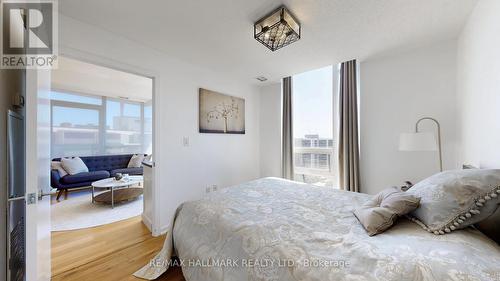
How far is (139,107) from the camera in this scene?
5996 mm

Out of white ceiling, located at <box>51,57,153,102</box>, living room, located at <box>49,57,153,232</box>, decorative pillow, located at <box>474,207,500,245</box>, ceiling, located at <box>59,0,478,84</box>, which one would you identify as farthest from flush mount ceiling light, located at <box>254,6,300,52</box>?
white ceiling, located at <box>51,57,153,102</box>

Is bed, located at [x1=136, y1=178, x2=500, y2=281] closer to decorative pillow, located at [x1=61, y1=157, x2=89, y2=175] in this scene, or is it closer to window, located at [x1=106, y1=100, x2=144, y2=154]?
decorative pillow, located at [x1=61, y1=157, x2=89, y2=175]

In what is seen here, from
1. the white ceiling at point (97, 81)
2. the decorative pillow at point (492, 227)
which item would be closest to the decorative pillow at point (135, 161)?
the white ceiling at point (97, 81)

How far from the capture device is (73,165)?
4.15 metres

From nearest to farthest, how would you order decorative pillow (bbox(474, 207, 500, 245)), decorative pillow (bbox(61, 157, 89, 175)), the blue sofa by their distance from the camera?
decorative pillow (bbox(474, 207, 500, 245)) < the blue sofa < decorative pillow (bbox(61, 157, 89, 175))

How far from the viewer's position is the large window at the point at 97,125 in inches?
180

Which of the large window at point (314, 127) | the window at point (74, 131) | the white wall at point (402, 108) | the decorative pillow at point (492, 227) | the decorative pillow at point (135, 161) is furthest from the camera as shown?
the decorative pillow at point (135, 161)

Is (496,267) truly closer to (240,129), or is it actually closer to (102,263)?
(102,263)

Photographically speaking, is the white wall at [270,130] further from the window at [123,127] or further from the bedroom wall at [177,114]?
the window at [123,127]

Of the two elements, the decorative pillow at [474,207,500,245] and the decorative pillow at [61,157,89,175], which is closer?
the decorative pillow at [474,207,500,245]

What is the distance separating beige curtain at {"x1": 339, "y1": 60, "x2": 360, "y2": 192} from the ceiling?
12.2 inches

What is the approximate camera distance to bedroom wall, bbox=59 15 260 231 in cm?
193

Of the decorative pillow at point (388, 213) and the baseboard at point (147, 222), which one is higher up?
the decorative pillow at point (388, 213)

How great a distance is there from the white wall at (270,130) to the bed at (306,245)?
1.97 m
